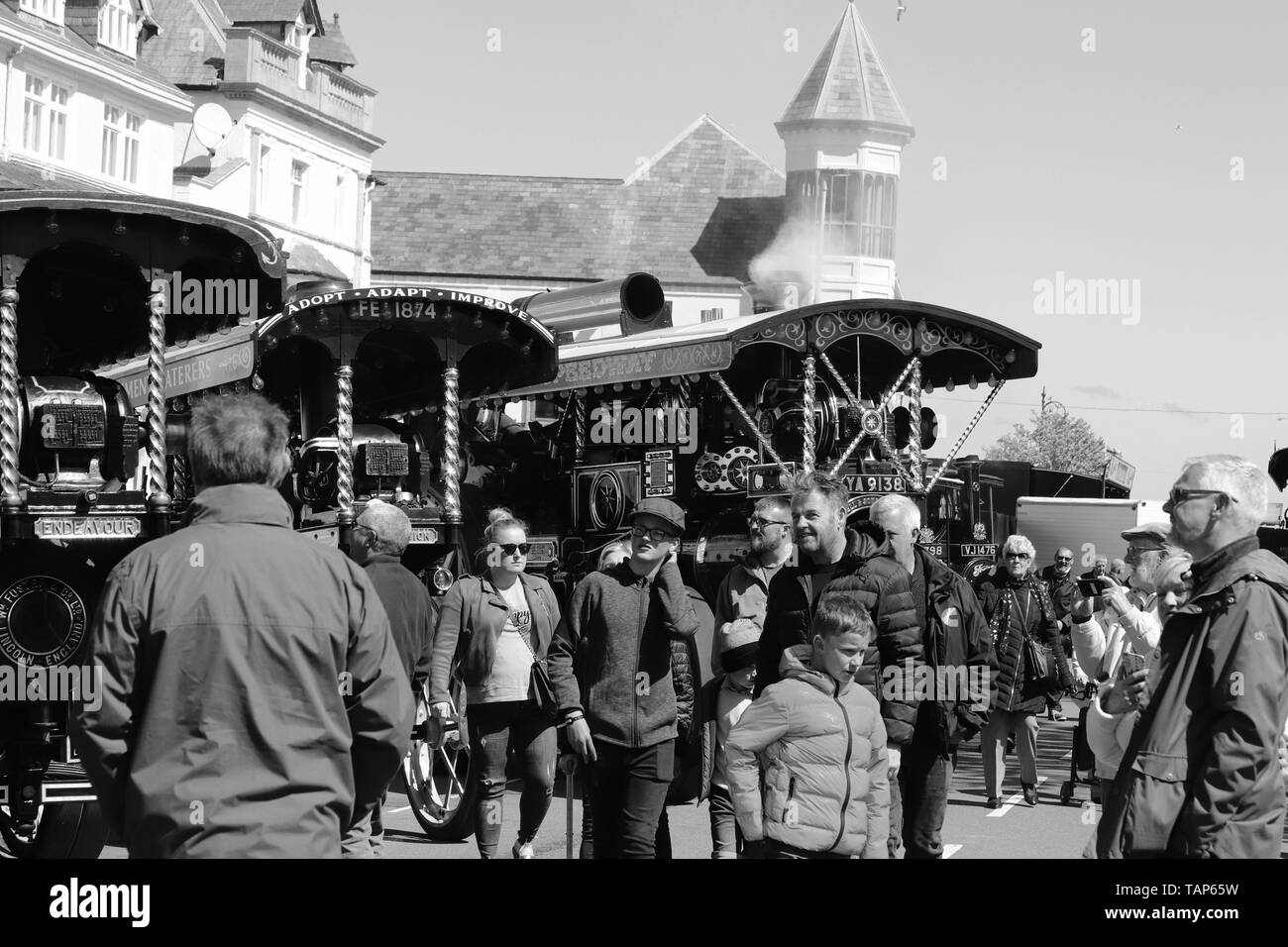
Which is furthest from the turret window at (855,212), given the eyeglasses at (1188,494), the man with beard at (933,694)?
the eyeglasses at (1188,494)

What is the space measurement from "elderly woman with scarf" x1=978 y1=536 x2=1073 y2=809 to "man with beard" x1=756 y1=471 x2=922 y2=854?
5209 millimetres

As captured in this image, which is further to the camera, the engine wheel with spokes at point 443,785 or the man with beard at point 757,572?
the engine wheel with spokes at point 443,785

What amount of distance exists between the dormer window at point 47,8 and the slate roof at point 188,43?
26.4 feet

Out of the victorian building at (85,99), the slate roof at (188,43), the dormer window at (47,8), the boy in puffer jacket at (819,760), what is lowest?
the boy in puffer jacket at (819,760)

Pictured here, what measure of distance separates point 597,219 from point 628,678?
54189 mm

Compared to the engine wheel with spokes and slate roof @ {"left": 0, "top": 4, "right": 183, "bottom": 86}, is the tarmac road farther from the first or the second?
slate roof @ {"left": 0, "top": 4, "right": 183, "bottom": 86}

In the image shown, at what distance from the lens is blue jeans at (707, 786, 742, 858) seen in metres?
9.14

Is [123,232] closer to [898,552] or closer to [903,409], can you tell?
[898,552]

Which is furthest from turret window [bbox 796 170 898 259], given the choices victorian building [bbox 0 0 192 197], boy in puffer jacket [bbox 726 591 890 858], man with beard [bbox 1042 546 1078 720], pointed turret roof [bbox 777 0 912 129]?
boy in puffer jacket [bbox 726 591 890 858]

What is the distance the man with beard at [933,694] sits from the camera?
8.55 metres

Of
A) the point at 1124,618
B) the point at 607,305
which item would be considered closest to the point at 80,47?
the point at 607,305

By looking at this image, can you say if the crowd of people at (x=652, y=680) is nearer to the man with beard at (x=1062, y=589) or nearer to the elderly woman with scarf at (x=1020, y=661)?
the elderly woman with scarf at (x=1020, y=661)

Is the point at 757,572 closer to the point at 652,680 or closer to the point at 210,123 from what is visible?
the point at 652,680
